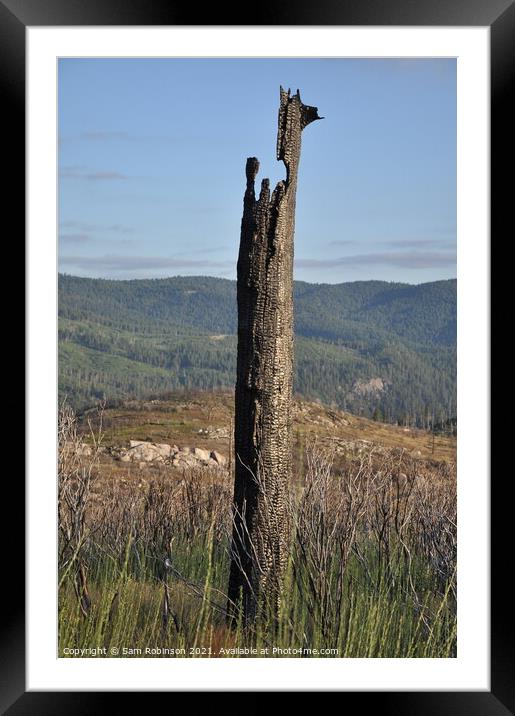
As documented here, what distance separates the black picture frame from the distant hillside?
2552 centimetres

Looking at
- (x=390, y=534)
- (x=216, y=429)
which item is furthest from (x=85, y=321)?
(x=390, y=534)

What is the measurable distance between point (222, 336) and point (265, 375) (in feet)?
129

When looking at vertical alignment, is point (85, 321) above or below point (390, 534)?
above

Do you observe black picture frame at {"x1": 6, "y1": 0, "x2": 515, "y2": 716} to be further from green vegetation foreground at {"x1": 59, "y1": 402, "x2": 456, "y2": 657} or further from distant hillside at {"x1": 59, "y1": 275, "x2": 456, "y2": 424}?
distant hillside at {"x1": 59, "y1": 275, "x2": 456, "y2": 424}

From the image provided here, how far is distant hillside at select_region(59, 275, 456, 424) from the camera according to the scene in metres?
33.0

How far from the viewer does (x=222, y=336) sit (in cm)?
4347

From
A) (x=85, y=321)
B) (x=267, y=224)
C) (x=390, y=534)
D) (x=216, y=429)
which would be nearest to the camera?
(x=267, y=224)

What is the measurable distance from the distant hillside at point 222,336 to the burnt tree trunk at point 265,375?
24917mm

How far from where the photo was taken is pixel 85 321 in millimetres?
39906

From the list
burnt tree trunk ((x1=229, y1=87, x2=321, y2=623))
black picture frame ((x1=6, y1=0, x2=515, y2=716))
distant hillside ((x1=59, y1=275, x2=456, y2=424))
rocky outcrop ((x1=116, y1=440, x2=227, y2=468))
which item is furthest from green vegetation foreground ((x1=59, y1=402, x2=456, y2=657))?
distant hillside ((x1=59, y1=275, x2=456, y2=424))
